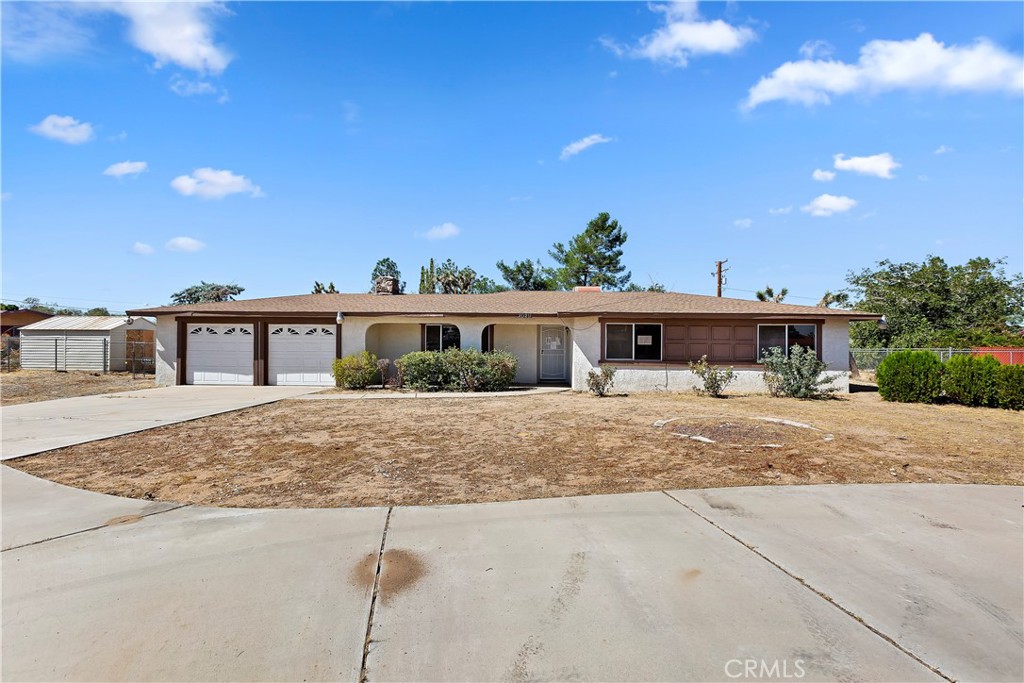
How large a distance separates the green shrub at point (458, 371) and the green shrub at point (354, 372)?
1587 mm

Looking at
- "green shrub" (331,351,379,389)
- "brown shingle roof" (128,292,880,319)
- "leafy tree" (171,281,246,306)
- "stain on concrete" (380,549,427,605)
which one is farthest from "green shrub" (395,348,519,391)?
"leafy tree" (171,281,246,306)

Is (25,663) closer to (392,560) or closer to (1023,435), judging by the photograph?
(392,560)

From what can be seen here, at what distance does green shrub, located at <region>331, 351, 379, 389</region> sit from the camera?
53.5ft

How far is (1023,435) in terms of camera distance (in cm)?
869

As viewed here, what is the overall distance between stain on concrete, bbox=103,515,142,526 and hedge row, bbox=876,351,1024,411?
54.6ft

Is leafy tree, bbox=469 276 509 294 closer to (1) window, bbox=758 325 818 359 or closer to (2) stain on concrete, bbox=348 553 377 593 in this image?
(1) window, bbox=758 325 818 359

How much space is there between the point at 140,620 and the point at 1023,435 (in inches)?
485

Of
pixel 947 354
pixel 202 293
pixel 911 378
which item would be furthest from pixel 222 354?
pixel 202 293

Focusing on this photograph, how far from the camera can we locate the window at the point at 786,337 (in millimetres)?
16172

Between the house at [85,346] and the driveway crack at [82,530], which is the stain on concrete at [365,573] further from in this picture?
the house at [85,346]

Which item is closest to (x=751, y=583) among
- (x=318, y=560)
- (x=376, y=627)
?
(x=376, y=627)

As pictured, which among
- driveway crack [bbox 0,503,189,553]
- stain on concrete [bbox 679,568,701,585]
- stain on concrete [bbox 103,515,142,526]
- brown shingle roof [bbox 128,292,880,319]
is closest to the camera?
stain on concrete [bbox 679,568,701,585]

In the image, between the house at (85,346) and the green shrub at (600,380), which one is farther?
the house at (85,346)

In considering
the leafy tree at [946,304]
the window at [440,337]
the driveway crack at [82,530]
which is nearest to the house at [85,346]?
the window at [440,337]
